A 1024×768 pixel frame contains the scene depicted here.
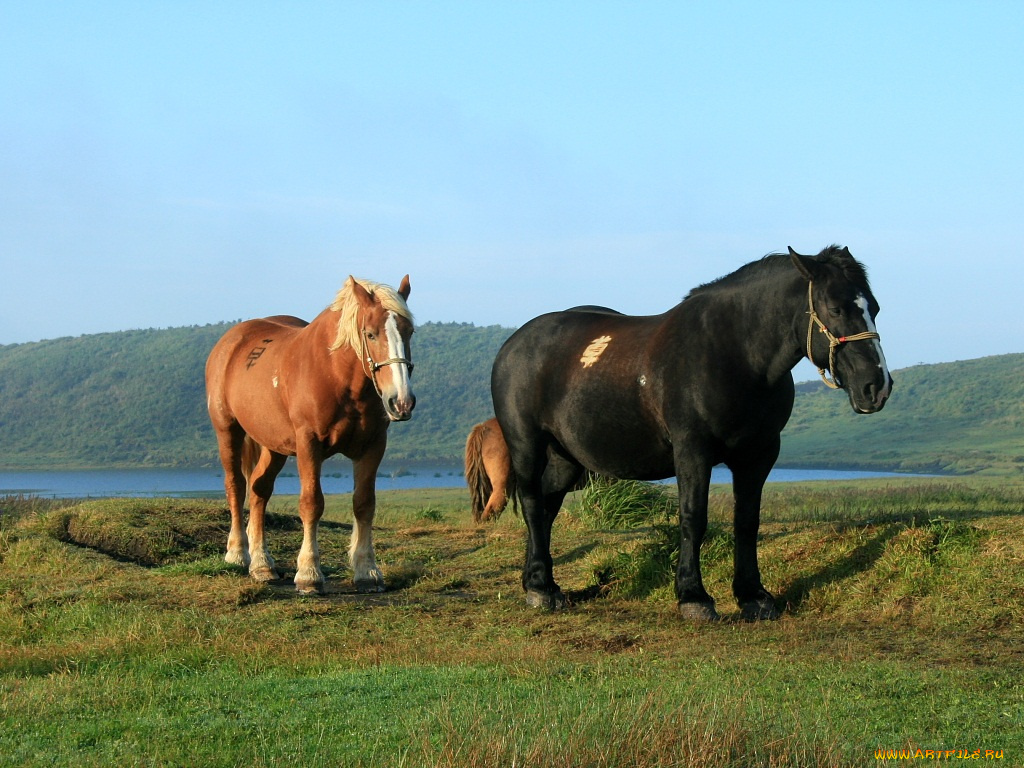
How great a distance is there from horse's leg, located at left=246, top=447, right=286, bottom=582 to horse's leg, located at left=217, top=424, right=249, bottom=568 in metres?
0.22

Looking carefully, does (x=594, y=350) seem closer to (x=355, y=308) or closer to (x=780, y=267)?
(x=780, y=267)

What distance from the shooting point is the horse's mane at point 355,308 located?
9.42 m

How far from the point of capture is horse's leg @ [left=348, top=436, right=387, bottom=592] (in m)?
10.2

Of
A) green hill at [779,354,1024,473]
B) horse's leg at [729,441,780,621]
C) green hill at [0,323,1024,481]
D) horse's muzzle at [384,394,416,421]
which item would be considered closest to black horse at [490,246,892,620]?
horse's leg at [729,441,780,621]

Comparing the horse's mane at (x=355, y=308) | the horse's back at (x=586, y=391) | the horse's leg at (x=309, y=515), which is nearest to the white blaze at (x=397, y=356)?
the horse's mane at (x=355, y=308)

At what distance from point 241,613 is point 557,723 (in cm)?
485

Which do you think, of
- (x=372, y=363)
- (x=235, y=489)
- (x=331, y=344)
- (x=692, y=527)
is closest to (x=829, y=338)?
(x=692, y=527)

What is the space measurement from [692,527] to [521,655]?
78.5 inches

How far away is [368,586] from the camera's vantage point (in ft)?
33.7

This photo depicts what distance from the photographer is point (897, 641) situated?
7.32 metres

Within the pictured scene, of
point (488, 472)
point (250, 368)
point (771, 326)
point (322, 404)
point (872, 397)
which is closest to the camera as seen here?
point (872, 397)

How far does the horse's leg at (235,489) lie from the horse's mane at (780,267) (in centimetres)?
556

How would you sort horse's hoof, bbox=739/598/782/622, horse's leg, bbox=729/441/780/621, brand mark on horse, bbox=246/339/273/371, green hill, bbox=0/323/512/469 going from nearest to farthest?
horse's hoof, bbox=739/598/782/622 → horse's leg, bbox=729/441/780/621 → brand mark on horse, bbox=246/339/273/371 → green hill, bbox=0/323/512/469

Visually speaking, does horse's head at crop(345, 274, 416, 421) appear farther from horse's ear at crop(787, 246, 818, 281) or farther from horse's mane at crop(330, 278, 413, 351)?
horse's ear at crop(787, 246, 818, 281)
